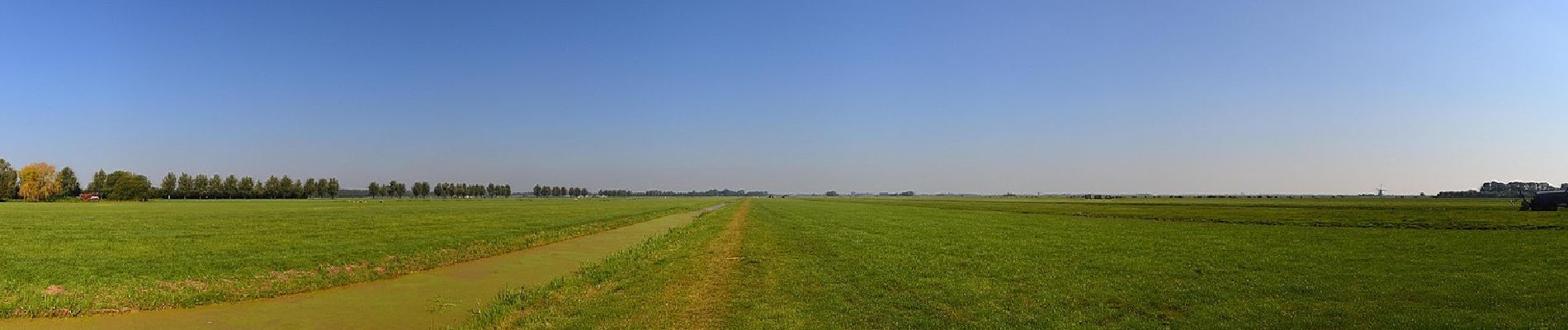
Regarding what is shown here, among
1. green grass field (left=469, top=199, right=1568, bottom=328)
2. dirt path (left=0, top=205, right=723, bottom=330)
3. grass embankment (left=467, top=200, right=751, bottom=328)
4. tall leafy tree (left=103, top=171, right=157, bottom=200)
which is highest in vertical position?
tall leafy tree (left=103, top=171, right=157, bottom=200)

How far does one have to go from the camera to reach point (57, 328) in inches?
483

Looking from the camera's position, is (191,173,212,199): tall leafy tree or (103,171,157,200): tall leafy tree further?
(191,173,212,199): tall leafy tree

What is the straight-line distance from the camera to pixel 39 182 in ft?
425

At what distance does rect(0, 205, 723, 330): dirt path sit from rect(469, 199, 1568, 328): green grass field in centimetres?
137

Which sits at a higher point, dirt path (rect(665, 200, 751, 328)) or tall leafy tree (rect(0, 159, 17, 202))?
tall leafy tree (rect(0, 159, 17, 202))

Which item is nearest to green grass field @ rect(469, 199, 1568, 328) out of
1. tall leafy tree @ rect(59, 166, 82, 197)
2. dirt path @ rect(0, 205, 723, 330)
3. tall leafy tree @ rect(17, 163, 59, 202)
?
dirt path @ rect(0, 205, 723, 330)

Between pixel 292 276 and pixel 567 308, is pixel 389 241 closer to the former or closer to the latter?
pixel 292 276

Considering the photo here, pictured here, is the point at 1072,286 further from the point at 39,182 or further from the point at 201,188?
the point at 201,188

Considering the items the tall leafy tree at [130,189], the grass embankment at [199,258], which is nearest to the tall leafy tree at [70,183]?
the tall leafy tree at [130,189]

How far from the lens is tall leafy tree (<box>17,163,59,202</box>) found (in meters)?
126

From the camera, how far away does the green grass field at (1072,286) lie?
10547 mm

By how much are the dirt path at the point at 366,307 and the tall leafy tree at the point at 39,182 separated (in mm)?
165094

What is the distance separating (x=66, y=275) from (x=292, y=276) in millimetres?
4894

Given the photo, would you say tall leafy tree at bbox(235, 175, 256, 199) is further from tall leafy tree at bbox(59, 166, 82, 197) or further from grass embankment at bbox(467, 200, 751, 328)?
grass embankment at bbox(467, 200, 751, 328)
